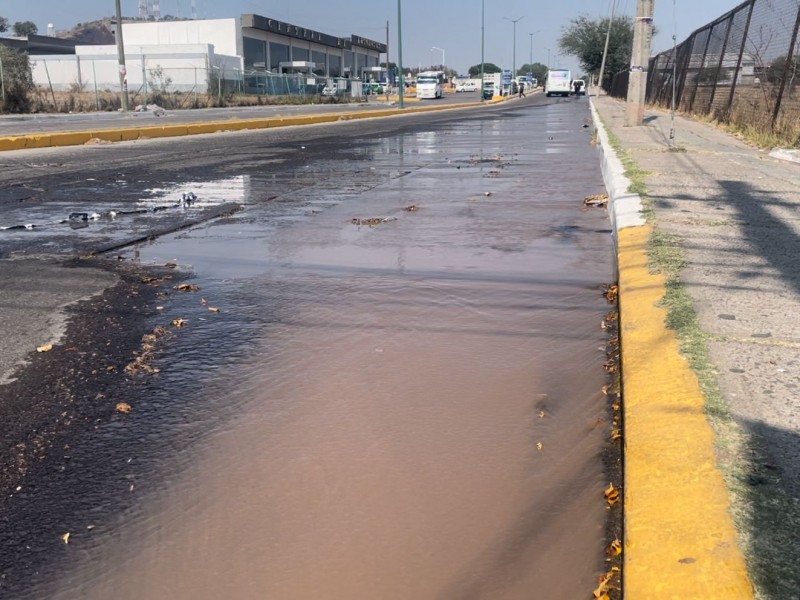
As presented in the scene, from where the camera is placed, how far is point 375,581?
91.8 inches

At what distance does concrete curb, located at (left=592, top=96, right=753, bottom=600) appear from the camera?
1970 mm

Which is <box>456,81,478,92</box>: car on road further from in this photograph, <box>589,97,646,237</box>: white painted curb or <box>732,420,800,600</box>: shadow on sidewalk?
<box>732,420,800,600</box>: shadow on sidewalk

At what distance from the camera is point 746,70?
18188 millimetres

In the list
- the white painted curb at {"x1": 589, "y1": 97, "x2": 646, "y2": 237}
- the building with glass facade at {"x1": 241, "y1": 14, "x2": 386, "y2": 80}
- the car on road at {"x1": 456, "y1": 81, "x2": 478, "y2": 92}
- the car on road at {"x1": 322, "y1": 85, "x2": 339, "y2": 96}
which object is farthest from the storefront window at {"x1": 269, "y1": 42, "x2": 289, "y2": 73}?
the white painted curb at {"x1": 589, "y1": 97, "x2": 646, "y2": 237}

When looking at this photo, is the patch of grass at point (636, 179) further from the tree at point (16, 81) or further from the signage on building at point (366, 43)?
the signage on building at point (366, 43)

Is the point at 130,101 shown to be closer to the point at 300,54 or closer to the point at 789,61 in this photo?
the point at 789,61

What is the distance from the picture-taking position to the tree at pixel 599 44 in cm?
7912

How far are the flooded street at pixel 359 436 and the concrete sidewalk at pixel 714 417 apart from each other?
0.80ft

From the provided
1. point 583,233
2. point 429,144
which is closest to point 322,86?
point 429,144

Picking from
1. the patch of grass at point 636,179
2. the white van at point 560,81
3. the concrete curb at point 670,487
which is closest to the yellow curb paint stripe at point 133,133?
the patch of grass at point 636,179

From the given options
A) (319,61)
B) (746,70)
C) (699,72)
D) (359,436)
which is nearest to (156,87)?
(699,72)

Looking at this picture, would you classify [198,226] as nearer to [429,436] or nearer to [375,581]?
[429,436]

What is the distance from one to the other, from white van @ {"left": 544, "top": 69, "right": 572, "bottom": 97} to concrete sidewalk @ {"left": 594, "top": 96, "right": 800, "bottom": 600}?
83.7 metres

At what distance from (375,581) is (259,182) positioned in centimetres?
974
